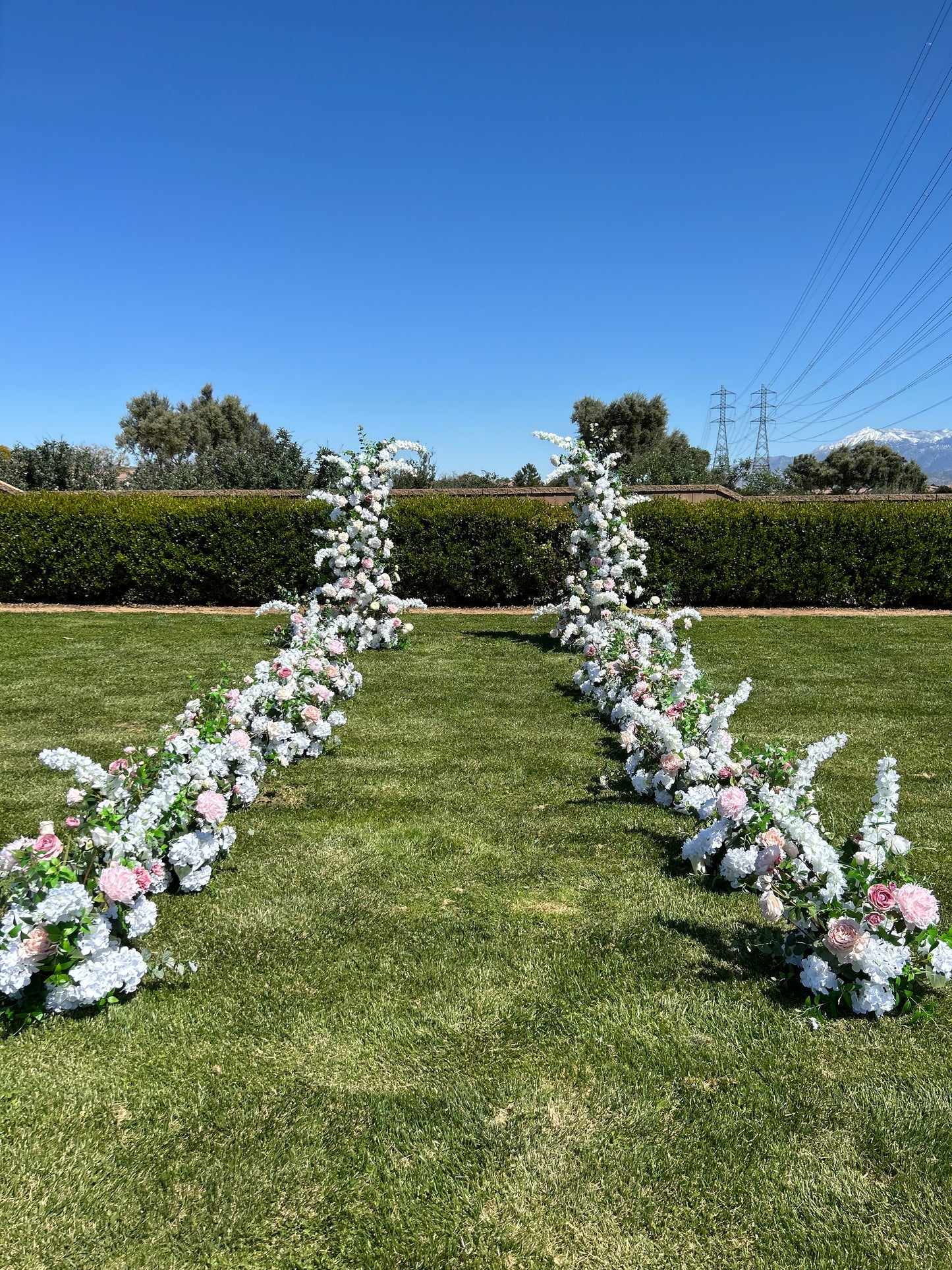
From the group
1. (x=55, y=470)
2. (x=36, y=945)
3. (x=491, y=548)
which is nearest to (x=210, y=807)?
(x=36, y=945)

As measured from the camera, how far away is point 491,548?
13.0 meters

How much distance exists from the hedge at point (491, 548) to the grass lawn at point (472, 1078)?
863 cm

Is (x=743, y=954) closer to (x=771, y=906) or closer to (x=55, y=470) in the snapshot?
(x=771, y=906)

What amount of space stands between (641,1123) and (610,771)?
9.54 feet

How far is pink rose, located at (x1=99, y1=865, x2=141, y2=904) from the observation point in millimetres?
2705

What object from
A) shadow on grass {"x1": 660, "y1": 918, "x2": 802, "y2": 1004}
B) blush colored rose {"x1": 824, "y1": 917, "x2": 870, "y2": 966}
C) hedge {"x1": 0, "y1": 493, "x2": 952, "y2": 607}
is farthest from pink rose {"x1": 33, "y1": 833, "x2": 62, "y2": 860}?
hedge {"x1": 0, "y1": 493, "x2": 952, "y2": 607}

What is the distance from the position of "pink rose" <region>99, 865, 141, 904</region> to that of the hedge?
1034 centimetres

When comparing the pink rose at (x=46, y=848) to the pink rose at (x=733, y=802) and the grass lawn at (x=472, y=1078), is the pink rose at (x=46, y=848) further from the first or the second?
the pink rose at (x=733, y=802)

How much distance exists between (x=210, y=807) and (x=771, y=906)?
2195mm

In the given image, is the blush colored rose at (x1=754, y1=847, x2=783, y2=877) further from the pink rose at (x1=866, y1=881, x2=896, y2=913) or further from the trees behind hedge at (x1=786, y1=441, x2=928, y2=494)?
the trees behind hedge at (x1=786, y1=441, x2=928, y2=494)

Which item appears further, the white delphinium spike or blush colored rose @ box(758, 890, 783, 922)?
the white delphinium spike

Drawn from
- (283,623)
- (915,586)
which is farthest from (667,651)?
(915,586)

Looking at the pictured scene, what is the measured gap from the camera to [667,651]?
6.66 metres

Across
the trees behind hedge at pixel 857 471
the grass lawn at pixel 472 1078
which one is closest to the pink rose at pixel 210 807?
the grass lawn at pixel 472 1078
